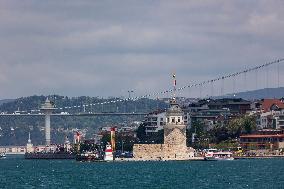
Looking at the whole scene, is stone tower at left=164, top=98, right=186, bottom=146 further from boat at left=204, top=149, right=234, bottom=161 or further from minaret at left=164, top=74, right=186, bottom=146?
boat at left=204, top=149, right=234, bottom=161

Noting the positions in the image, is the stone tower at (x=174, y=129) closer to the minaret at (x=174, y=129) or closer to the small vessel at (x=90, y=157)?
the minaret at (x=174, y=129)

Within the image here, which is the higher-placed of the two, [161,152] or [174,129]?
[174,129]

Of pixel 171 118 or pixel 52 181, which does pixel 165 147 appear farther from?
pixel 52 181

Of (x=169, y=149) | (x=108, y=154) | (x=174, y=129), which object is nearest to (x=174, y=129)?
(x=174, y=129)

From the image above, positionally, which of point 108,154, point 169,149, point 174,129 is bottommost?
point 108,154

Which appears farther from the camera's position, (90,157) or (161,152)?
(90,157)

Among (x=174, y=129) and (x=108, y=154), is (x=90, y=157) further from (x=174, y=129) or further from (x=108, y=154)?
(x=174, y=129)

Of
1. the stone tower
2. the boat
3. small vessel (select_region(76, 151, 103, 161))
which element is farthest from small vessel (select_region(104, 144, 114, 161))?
the boat

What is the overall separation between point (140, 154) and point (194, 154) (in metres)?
10.9

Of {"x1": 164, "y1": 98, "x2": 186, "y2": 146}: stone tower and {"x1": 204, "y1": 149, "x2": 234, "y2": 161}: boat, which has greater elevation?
{"x1": 164, "y1": 98, "x2": 186, "y2": 146}: stone tower

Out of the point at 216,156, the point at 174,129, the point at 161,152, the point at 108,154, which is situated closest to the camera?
the point at 161,152

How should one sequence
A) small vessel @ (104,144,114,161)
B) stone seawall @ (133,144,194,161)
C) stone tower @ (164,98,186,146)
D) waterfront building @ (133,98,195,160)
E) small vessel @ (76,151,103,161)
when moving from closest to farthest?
stone seawall @ (133,144,194,161), waterfront building @ (133,98,195,160), stone tower @ (164,98,186,146), small vessel @ (104,144,114,161), small vessel @ (76,151,103,161)

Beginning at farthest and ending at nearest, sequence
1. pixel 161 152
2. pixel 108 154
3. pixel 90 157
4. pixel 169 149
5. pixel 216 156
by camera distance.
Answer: pixel 90 157
pixel 216 156
pixel 108 154
pixel 169 149
pixel 161 152

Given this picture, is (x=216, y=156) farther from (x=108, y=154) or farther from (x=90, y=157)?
(x=90, y=157)
